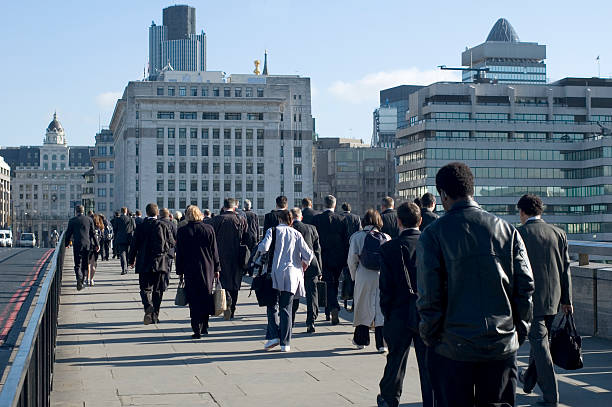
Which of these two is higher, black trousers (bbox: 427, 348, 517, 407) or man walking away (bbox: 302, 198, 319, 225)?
man walking away (bbox: 302, 198, 319, 225)

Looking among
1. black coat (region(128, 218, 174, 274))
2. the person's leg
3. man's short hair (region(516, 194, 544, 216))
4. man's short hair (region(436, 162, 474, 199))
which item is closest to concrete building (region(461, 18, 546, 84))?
black coat (region(128, 218, 174, 274))

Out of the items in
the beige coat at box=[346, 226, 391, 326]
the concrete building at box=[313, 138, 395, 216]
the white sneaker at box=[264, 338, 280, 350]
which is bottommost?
the white sneaker at box=[264, 338, 280, 350]

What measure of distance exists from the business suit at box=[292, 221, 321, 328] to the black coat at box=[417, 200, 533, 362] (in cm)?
725

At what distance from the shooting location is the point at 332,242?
45.9 feet

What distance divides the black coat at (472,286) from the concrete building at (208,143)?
426ft

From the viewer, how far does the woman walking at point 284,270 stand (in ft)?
35.9

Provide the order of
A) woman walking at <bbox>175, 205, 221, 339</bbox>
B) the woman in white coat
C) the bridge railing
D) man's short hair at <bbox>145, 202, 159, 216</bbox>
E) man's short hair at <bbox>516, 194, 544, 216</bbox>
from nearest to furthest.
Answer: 1. man's short hair at <bbox>516, 194, 544, 216</bbox>
2. the woman in white coat
3. the bridge railing
4. woman walking at <bbox>175, 205, 221, 339</bbox>
5. man's short hair at <bbox>145, 202, 159, 216</bbox>

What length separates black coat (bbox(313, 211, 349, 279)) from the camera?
13984mm

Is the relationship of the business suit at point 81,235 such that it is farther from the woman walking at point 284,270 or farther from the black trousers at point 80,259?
the woman walking at point 284,270

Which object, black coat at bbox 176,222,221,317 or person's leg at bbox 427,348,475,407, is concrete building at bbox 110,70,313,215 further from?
person's leg at bbox 427,348,475,407

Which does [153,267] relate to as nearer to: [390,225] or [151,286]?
[151,286]

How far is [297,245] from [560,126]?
12407 cm

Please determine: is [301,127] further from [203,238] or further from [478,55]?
[203,238]

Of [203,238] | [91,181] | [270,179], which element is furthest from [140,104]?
[203,238]
